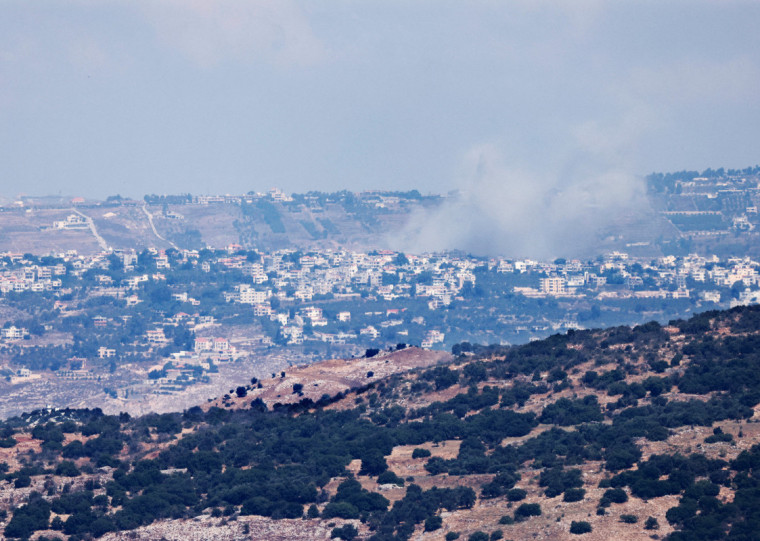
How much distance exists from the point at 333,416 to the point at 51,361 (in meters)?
122

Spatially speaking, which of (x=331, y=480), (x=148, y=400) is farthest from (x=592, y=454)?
(x=148, y=400)

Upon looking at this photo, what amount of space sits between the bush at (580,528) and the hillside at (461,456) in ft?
0.22

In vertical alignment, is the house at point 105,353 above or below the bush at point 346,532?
above

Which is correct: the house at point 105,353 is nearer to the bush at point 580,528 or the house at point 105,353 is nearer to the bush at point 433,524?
the bush at point 433,524

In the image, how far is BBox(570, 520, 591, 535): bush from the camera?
44.4 meters

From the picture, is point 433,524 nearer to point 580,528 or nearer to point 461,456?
point 580,528

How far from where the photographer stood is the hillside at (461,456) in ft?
154

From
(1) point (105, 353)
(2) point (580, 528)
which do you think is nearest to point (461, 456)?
(2) point (580, 528)

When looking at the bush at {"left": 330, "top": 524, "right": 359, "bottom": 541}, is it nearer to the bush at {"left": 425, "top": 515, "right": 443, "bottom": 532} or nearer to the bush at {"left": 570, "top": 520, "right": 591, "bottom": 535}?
the bush at {"left": 425, "top": 515, "right": 443, "bottom": 532}

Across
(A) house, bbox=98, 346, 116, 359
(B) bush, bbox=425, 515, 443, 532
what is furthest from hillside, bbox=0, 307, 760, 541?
(A) house, bbox=98, 346, 116, 359

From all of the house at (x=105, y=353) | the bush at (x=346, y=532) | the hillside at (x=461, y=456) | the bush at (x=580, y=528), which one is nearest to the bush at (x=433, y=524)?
the hillside at (x=461, y=456)

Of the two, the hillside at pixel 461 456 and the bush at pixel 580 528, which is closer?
the bush at pixel 580 528

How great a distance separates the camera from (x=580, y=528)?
146 ft

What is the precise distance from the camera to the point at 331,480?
2302 inches
